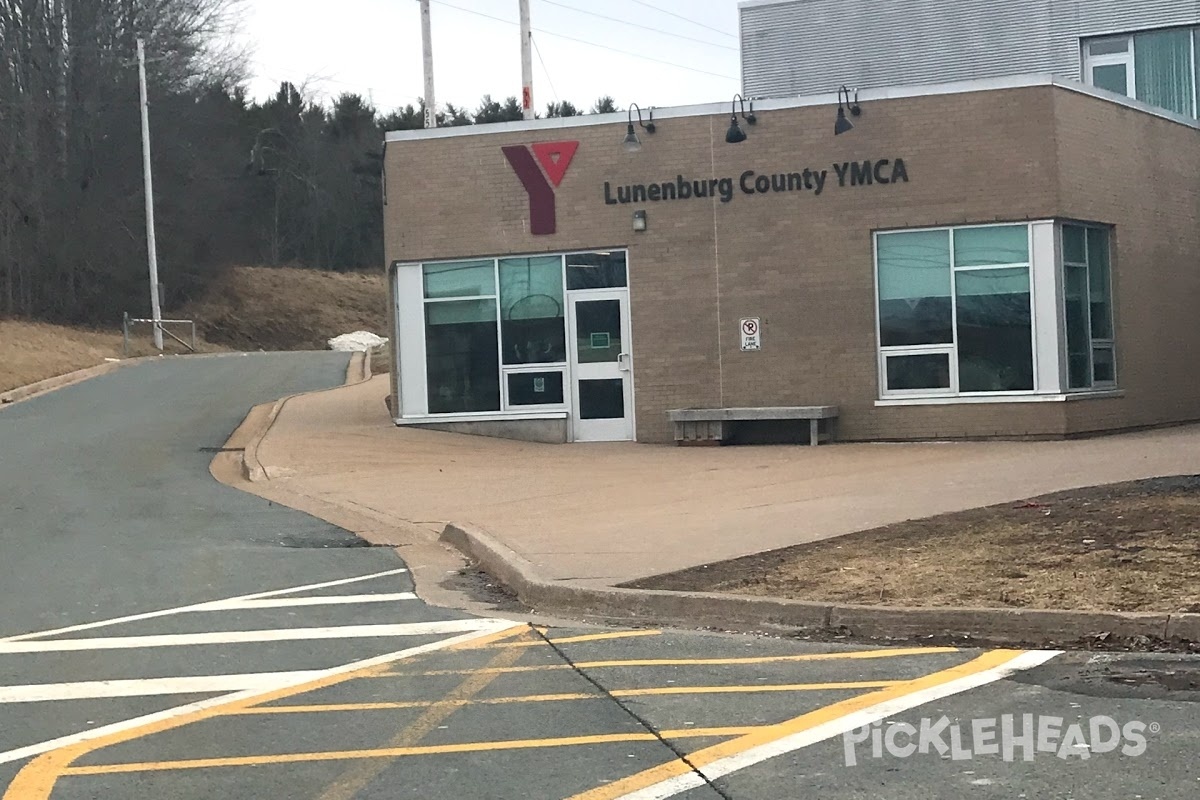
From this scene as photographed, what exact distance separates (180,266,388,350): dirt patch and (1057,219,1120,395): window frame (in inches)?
1907

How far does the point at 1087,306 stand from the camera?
2156 centimetres

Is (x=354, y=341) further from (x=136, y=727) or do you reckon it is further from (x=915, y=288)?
(x=136, y=727)

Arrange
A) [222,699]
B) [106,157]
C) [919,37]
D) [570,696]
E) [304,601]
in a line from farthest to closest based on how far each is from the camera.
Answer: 1. [106,157]
2. [919,37]
3. [304,601]
4. [222,699]
5. [570,696]

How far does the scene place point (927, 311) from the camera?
21.2 m

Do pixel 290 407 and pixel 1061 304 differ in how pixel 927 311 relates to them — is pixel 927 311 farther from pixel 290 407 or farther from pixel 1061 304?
pixel 290 407

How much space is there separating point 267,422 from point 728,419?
27.6ft

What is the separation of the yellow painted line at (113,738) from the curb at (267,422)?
37.2 feet

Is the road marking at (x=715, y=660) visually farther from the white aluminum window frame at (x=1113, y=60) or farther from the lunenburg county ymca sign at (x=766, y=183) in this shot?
the white aluminum window frame at (x=1113, y=60)

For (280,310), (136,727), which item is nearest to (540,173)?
(136,727)

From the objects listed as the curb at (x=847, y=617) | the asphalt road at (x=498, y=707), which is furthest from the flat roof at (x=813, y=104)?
the curb at (x=847, y=617)

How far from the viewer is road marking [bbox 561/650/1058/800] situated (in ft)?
18.6

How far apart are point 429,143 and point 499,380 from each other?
12.7ft

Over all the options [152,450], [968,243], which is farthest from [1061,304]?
[152,450]

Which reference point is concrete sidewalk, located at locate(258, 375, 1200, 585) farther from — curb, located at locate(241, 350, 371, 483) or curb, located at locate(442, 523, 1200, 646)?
curb, located at locate(442, 523, 1200, 646)
